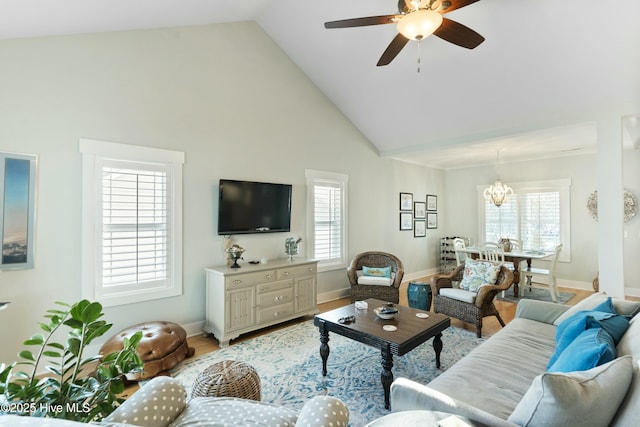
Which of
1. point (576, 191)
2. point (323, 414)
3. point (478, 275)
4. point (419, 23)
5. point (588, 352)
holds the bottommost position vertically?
point (323, 414)

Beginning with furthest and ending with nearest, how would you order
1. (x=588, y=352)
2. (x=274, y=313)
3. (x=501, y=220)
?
(x=501, y=220) < (x=274, y=313) < (x=588, y=352)

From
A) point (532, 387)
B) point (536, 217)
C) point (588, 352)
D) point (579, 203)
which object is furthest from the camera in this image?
A: point (536, 217)

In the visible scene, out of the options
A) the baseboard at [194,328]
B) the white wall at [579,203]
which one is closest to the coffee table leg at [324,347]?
the baseboard at [194,328]

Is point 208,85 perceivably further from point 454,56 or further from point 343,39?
point 454,56

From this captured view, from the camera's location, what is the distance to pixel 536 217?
636cm

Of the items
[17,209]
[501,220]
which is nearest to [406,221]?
[501,220]

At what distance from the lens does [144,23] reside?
321cm

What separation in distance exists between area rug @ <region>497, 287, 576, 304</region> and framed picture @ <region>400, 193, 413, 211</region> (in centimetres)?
238

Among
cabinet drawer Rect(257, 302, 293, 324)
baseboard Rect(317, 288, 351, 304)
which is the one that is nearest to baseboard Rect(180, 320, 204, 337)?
cabinet drawer Rect(257, 302, 293, 324)

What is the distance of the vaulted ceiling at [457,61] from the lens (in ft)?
9.29

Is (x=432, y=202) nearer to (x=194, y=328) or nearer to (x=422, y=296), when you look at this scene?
(x=422, y=296)

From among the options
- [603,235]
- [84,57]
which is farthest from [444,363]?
[84,57]

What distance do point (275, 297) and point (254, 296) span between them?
30 centimetres

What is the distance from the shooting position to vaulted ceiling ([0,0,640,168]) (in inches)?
111
